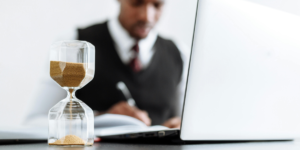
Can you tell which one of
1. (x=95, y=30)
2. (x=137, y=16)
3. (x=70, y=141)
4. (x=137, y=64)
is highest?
(x=137, y=16)

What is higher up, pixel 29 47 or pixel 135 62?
pixel 29 47

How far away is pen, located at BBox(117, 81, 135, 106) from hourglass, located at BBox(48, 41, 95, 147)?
56.9 inches

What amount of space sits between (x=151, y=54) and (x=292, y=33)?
1.70m

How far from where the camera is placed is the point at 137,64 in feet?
7.06

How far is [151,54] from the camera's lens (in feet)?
7.47

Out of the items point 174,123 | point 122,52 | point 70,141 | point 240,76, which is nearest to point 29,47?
point 122,52

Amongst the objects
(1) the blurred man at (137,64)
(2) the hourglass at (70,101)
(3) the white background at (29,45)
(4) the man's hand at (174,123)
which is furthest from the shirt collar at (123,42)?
(2) the hourglass at (70,101)

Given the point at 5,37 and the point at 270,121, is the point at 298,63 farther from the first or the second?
the point at 5,37

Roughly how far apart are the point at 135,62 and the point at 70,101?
61.1 inches

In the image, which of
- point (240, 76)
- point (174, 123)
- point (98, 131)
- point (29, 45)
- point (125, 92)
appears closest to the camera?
point (240, 76)

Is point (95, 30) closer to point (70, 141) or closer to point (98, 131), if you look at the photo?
point (98, 131)

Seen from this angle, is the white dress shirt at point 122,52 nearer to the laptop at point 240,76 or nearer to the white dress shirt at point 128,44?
the white dress shirt at point 128,44

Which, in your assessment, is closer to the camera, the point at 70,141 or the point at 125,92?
the point at 70,141

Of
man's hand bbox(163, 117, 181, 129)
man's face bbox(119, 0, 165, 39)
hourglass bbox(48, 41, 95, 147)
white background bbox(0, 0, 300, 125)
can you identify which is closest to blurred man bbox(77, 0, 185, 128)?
man's face bbox(119, 0, 165, 39)
